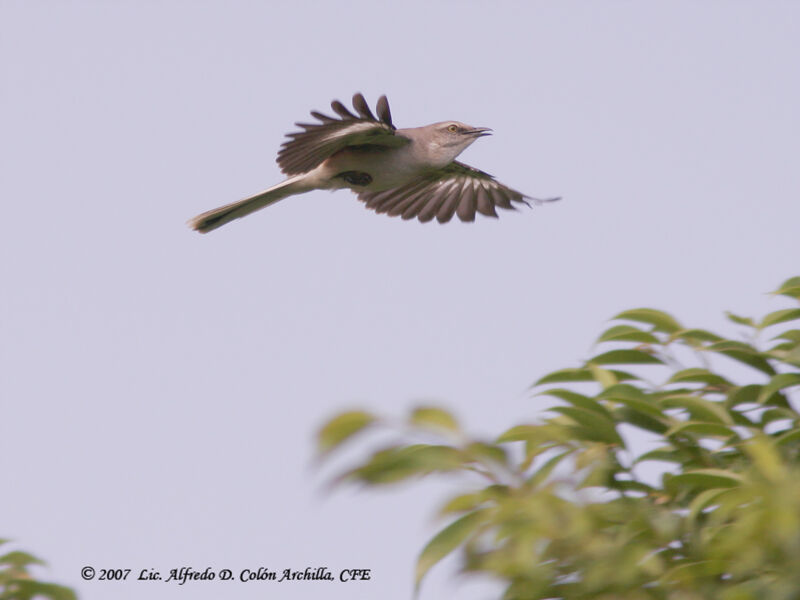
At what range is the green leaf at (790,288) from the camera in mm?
3119

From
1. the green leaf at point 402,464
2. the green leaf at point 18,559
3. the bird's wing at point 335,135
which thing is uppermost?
the bird's wing at point 335,135

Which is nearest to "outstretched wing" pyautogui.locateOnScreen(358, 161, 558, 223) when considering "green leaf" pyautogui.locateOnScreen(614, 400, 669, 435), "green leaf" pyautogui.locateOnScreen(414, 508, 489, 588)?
"green leaf" pyautogui.locateOnScreen(614, 400, 669, 435)

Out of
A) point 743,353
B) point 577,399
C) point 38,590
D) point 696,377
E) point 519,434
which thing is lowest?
point 38,590

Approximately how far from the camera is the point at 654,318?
320cm

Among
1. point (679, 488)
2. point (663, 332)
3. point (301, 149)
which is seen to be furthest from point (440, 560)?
point (301, 149)

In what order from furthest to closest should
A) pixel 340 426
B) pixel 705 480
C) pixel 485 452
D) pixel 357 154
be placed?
pixel 357 154
pixel 705 480
pixel 485 452
pixel 340 426

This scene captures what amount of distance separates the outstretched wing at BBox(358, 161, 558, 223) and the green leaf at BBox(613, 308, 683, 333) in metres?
8.23

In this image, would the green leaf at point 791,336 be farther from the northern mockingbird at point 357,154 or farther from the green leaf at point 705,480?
the northern mockingbird at point 357,154

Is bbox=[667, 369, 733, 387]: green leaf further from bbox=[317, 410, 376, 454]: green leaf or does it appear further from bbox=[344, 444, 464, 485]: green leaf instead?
bbox=[317, 410, 376, 454]: green leaf

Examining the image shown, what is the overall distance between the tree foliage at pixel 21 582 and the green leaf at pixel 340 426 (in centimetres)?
105

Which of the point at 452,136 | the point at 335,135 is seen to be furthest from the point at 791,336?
the point at 452,136

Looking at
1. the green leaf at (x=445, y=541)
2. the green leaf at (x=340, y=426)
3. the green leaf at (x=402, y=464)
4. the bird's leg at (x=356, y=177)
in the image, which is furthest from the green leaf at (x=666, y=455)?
the bird's leg at (x=356, y=177)

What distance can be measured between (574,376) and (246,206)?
679cm

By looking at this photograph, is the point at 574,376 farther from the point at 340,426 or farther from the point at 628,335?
the point at 340,426
